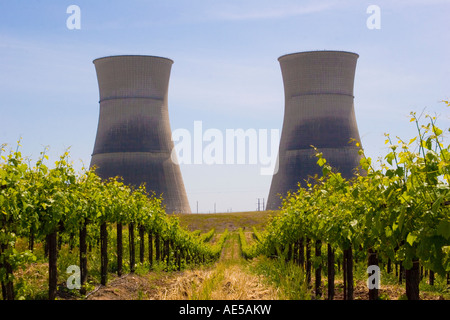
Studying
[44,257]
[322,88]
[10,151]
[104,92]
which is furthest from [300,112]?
[10,151]

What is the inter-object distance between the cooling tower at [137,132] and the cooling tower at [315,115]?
12.3 m

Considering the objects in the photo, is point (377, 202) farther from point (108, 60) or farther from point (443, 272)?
point (108, 60)

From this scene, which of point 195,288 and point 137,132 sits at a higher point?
point 137,132

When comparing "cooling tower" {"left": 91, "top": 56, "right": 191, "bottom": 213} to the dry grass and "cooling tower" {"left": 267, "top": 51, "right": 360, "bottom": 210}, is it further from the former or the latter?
the dry grass

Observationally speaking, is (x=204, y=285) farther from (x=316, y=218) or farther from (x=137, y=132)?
(x=137, y=132)

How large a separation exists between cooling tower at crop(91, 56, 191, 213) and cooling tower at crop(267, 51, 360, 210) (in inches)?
483

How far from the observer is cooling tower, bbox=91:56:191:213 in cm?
5262

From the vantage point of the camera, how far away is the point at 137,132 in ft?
178

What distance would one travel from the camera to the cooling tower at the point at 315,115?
5431cm

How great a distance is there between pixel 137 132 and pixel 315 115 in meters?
18.6

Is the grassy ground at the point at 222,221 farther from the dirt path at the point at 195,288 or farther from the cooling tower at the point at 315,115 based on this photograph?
the dirt path at the point at 195,288

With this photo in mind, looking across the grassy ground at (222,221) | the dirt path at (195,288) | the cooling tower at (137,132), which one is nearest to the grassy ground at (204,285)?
the dirt path at (195,288)

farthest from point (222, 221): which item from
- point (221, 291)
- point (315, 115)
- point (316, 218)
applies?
point (221, 291)
